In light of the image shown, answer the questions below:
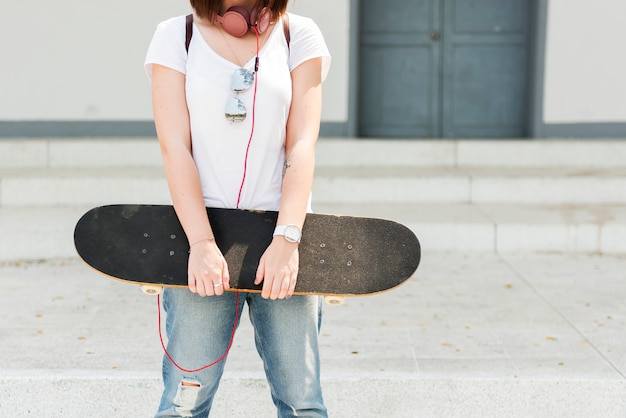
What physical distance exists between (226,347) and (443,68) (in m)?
7.21

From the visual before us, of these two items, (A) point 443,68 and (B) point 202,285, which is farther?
(A) point 443,68

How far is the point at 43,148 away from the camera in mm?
7238

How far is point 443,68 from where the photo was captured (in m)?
8.80

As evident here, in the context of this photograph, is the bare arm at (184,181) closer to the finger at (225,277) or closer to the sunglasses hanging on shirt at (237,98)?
the finger at (225,277)

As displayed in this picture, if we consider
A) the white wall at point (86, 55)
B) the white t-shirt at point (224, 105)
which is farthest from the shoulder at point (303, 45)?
the white wall at point (86, 55)

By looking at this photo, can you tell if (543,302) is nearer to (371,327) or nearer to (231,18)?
(371,327)

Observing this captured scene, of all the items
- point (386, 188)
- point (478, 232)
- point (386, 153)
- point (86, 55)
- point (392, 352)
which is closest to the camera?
point (392, 352)

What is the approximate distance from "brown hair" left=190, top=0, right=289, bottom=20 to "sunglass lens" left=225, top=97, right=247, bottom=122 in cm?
22

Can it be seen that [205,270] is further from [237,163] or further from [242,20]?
[242,20]

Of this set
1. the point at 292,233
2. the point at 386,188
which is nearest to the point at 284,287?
the point at 292,233

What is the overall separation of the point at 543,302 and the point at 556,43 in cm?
439

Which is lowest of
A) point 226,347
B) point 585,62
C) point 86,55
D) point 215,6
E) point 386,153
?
point 386,153

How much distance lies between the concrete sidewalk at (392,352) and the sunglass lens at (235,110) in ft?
4.85

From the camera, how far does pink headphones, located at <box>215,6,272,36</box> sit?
1.93m
